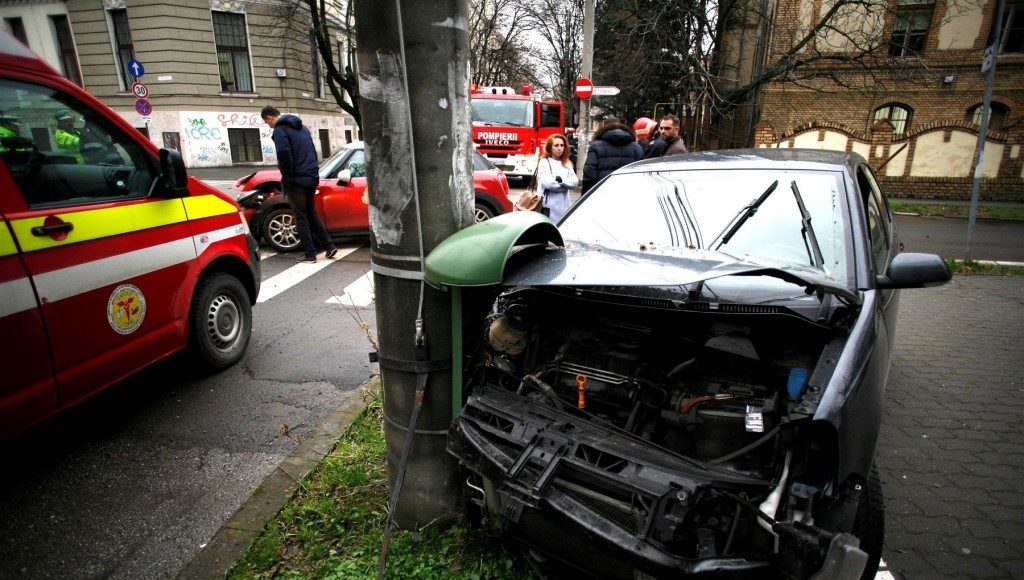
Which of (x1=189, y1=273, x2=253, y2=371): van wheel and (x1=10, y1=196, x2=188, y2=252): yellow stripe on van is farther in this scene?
(x1=189, y1=273, x2=253, y2=371): van wheel

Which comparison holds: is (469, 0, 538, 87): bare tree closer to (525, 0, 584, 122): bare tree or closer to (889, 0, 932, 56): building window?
(525, 0, 584, 122): bare tree

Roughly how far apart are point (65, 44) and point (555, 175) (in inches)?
1162

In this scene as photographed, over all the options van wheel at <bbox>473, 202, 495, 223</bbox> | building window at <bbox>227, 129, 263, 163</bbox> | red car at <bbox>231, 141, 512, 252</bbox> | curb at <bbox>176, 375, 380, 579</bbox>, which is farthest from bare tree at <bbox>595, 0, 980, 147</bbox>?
building window at <bbox>227, 129, 263, 163</bbox>

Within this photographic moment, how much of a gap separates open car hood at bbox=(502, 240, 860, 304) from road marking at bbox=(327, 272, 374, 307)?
4015 millimetres

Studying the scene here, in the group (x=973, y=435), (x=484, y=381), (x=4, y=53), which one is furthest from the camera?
(x=973, y=435)

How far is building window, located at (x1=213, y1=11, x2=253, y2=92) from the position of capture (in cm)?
2316

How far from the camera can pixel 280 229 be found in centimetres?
833

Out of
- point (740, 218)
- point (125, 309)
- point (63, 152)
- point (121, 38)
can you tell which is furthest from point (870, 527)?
point (121, 38)

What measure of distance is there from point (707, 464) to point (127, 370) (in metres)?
3.45

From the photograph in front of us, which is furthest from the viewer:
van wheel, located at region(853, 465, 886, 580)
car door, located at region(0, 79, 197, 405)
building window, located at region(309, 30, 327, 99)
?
building window, located at region(309, 30, 327, 99)

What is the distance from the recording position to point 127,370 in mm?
3283

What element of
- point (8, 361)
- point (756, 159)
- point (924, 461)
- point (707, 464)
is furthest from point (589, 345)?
point (8, 361)

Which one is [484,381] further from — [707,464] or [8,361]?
[8,361]

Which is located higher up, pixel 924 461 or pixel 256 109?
pixel 256 109
